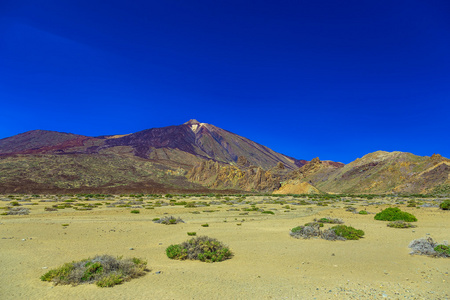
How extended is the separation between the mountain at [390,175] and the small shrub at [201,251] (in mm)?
74117

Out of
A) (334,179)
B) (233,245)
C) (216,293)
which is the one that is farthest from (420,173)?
(216,293)

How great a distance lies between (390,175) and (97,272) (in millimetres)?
92734

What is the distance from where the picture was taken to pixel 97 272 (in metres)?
7.16

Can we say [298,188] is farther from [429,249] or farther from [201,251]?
[201,251]

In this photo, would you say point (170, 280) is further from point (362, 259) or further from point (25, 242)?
point (25, 242)

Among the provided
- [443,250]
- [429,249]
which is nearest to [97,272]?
[429,249]

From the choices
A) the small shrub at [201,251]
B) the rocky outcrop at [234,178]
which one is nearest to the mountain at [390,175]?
the rocky outcrop at [234,178]

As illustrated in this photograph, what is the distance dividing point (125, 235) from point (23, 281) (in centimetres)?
766

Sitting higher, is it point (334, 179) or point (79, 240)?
point (334, 179)

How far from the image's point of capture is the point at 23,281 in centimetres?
694

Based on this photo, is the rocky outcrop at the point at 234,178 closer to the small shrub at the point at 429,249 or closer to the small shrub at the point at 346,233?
the small shrub at the point at 346,233

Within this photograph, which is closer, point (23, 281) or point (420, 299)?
point (420, 299)

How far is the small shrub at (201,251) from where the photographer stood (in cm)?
955

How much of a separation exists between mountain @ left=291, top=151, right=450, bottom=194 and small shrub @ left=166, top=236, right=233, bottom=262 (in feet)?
243
